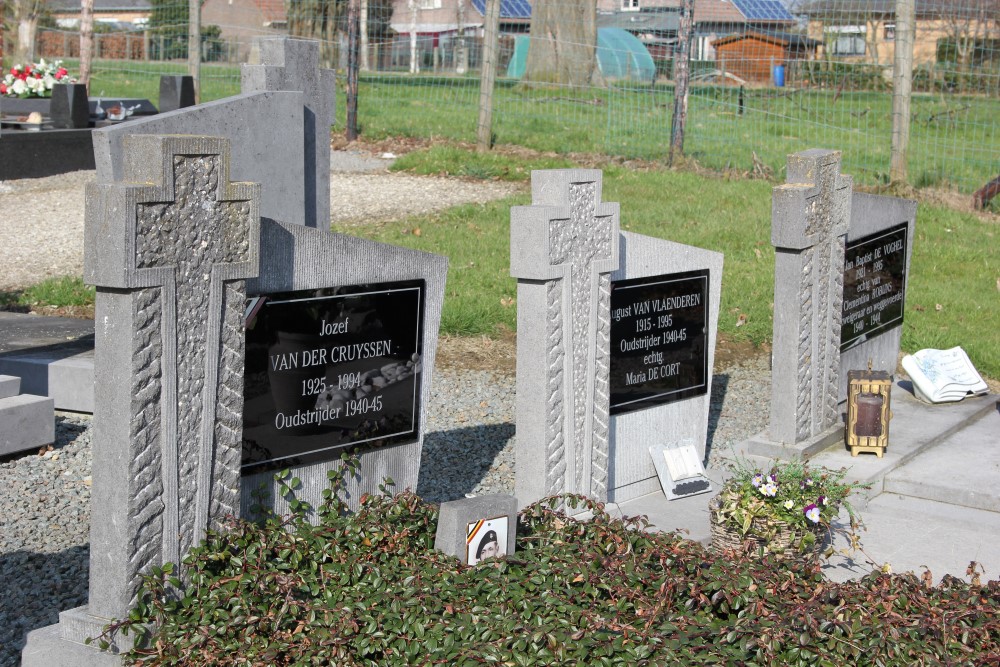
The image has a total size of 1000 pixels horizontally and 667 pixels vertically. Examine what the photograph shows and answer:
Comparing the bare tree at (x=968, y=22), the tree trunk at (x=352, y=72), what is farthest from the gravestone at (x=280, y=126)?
the bare tree at (x=968, y=22)

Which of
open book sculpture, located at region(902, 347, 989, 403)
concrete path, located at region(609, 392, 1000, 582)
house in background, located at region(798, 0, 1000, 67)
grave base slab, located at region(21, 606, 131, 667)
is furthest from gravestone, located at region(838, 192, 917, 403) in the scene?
house in background, located at region(798, 0, 1000, 67)

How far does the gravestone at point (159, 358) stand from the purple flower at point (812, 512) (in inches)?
103

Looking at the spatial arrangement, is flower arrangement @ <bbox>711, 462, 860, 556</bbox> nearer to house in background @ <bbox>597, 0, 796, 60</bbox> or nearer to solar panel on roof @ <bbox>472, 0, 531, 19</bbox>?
house in background @ <bbox>597, 0, 796, 60</bbox>

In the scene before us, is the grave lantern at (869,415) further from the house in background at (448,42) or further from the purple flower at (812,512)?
the house in background at (448,42)

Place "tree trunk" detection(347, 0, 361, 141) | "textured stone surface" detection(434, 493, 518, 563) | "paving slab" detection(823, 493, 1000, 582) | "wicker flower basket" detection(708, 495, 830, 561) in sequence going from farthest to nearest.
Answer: "tree trunk" detection(347, 0, 361, 141), "paving slab" detection(823, 493, 1000, 582), "wicker flower basket" detection(708, 495, 830, 561), "textured stone surface" detection(434, 493, 518, 563)

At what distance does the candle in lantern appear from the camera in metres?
7.20

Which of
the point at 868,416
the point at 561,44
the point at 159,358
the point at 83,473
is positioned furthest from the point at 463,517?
the point at 561,44

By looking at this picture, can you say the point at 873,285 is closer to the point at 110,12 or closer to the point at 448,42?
the point at 448,42

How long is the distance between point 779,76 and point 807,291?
13.1m

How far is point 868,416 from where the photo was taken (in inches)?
285

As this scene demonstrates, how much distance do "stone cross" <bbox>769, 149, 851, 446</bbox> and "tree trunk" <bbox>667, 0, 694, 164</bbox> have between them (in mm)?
9211

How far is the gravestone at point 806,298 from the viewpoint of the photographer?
22.9ft

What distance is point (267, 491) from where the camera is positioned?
4.80 meters

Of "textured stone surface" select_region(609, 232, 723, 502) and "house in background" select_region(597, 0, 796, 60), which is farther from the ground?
"house in background" select_region(597, 0, 796, 60)
